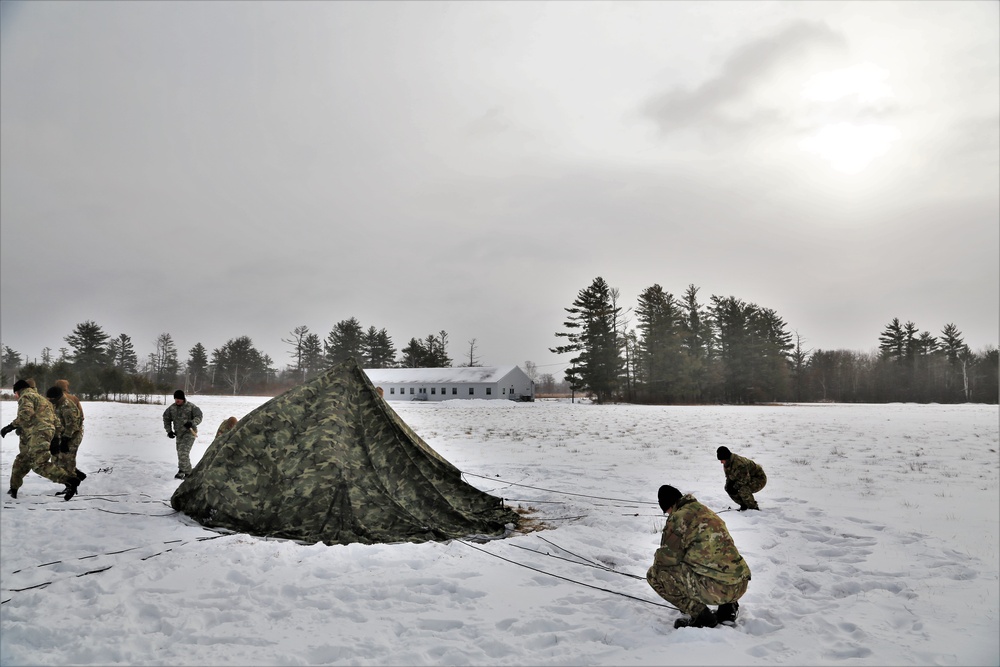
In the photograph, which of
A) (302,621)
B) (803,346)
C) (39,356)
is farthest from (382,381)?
(302,621)

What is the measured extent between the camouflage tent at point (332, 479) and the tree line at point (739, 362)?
29201mm

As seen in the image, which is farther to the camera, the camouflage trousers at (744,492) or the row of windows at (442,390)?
the row of windows at (442,390)

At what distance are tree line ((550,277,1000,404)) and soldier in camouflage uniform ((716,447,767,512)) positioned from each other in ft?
85.1

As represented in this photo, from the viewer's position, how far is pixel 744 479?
818cm

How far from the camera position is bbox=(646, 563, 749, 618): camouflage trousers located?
4.18m

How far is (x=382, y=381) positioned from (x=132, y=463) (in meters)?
45.7

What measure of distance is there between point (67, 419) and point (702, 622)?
10886 millimetres

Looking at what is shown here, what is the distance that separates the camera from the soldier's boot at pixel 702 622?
4270 millimetres

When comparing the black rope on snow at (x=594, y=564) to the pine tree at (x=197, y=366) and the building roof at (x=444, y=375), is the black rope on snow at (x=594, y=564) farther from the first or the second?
the pine tree at (x=197, y=366)

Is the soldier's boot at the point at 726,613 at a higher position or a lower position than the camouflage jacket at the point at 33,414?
lower

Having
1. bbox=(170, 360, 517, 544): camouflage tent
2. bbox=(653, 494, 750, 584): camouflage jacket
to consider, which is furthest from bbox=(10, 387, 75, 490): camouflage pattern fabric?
bbox=(653, 494, 750, 584): camouflage jacket

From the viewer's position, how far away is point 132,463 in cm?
1277

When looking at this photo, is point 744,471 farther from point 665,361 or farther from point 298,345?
point 298,345

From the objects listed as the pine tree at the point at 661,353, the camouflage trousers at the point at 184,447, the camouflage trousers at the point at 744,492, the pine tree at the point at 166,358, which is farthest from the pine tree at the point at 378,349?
the camouflage trousers at the point at 744,492
